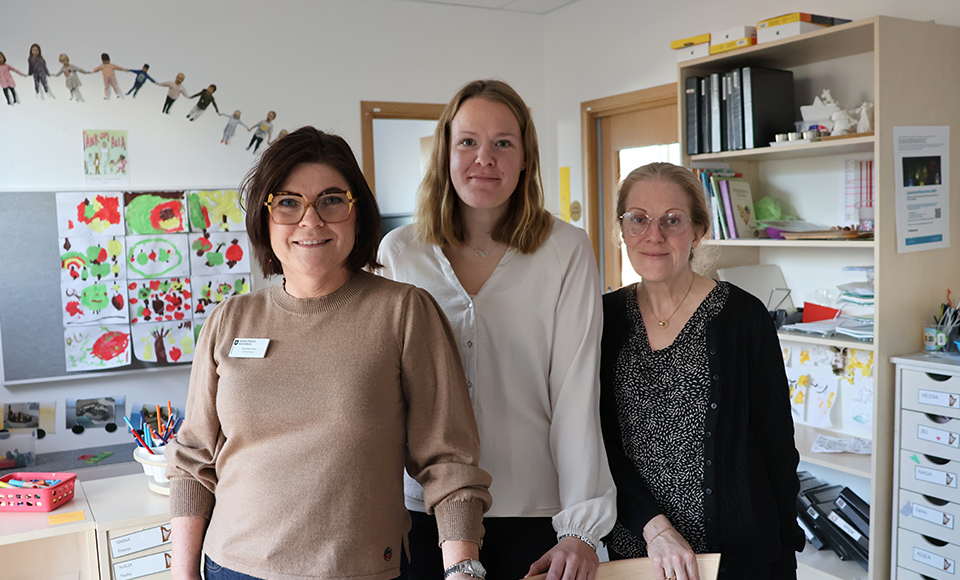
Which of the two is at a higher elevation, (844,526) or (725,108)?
(725,108)

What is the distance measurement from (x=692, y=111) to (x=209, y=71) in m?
2.38

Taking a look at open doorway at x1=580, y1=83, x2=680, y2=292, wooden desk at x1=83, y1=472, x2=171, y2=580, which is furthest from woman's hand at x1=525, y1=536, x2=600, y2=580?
open doorway at x1=580, y1=83, x2=680, y2=292

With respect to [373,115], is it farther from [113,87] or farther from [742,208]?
[742,208]

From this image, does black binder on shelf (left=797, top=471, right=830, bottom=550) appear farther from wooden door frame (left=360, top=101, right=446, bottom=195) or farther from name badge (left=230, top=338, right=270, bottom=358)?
wooden door frame (left=360, top=101, right=446, bottom=195)

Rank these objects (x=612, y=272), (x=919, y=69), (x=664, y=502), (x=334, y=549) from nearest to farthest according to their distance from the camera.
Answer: (x=334, y=549), (x=664, y=502), (x=919, y=69), (x=612, y=272)

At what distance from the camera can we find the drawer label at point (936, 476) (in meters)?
2.37

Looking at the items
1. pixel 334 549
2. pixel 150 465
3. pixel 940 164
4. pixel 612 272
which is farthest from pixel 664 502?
pixel 612 272

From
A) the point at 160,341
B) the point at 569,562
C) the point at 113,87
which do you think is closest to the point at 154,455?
the point at 569,562

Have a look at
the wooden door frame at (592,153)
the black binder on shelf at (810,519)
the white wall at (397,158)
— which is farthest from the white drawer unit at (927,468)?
the white wall at (397,158)

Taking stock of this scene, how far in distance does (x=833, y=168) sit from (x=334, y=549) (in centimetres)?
264

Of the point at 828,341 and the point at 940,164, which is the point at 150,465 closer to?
the point at 828,341

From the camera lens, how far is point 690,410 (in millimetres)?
1469

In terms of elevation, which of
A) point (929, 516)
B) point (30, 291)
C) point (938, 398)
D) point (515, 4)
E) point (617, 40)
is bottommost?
point (929, 516)

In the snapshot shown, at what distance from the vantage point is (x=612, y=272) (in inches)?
172
